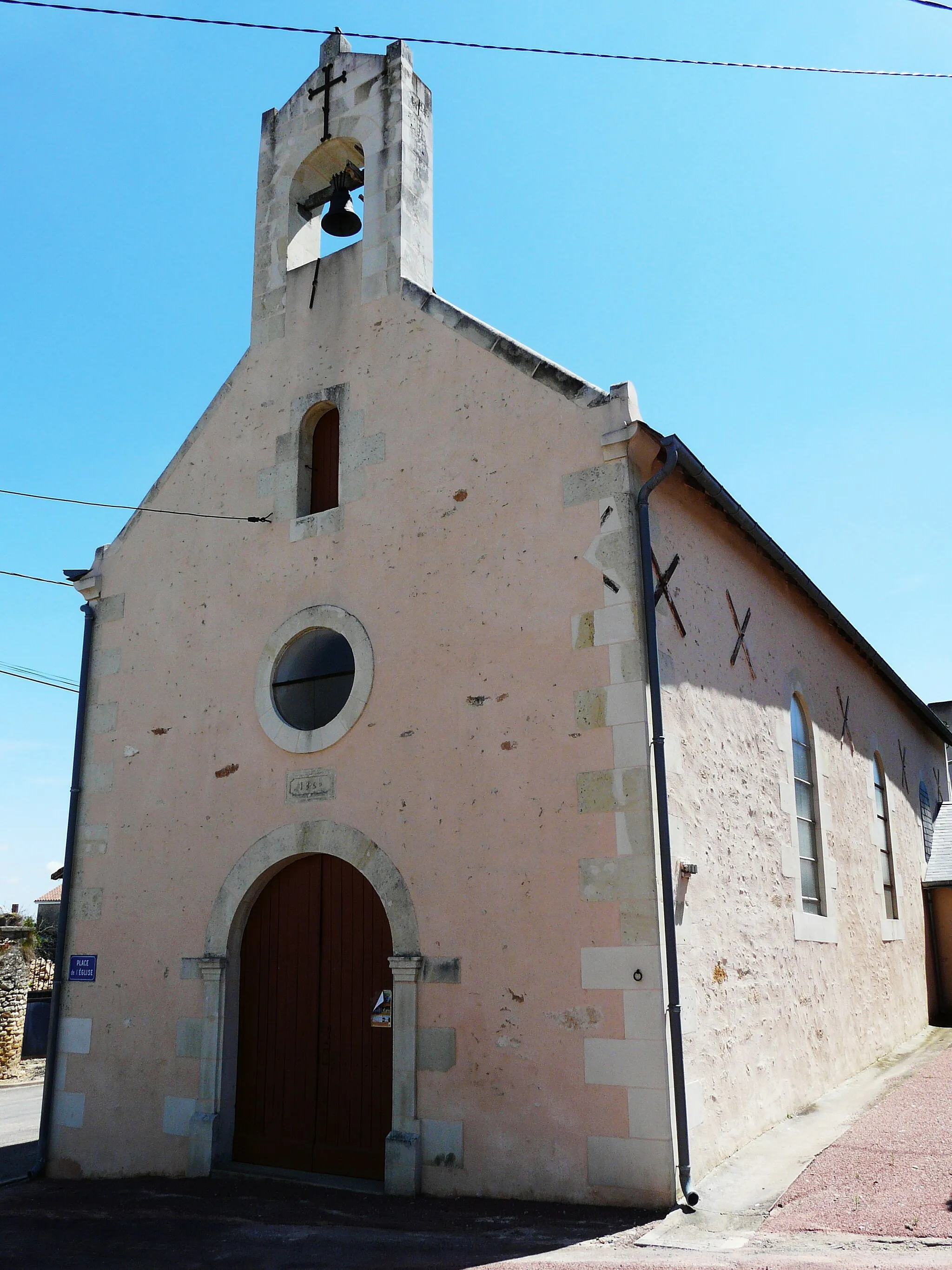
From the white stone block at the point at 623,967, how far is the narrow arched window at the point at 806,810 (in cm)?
356

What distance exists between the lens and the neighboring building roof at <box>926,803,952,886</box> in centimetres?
1475

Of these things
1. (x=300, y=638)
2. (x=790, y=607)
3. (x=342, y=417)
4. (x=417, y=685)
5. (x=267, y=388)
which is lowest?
(x=417, y=685)

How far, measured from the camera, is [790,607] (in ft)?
32.8

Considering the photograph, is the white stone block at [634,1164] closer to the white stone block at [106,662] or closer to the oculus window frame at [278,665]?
the oculus window frame at [278,665]

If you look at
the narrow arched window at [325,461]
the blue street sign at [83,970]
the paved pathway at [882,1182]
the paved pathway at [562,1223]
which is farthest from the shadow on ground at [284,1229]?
the narrow arched window at [325,461]

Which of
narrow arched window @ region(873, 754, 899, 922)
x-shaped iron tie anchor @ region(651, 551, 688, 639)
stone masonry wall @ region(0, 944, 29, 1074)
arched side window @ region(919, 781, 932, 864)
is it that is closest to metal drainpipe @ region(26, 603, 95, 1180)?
x-shaped iron tie anchor @ region(651, 551, 688, 639)

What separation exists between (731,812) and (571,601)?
2.05 meters

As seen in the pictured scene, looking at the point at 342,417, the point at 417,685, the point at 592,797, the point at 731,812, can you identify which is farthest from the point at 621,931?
the point at 342,417

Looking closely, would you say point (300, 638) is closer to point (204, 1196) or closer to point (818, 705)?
point (204, 1196)

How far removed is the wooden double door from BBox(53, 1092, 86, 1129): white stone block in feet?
5.11

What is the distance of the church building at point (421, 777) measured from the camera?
20.7 feet

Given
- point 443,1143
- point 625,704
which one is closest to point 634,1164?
point 443,1143

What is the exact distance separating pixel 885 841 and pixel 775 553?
5.61m

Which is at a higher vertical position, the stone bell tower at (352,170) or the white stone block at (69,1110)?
the stone bell tower at (352,170)
